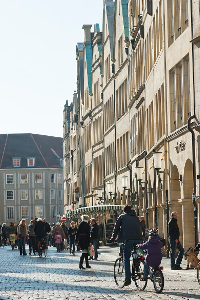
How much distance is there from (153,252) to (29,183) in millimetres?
98410

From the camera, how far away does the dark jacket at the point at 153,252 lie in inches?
526

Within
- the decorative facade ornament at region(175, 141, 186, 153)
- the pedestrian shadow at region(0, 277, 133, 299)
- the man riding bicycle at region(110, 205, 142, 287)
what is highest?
the decorative facade ornament at region(175, 141, 186, 153)

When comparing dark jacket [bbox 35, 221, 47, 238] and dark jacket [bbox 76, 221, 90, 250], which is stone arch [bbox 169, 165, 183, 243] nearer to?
dark jacket [bbox 76, 221, 90, 250]

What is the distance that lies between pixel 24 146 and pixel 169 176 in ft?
295

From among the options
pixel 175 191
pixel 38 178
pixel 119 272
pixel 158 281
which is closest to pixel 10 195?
pixel 38 178

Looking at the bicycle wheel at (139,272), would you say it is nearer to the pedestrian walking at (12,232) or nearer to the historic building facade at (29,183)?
the pedestrian walking at (12,232)

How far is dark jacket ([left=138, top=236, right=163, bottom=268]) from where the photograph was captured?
13.4m

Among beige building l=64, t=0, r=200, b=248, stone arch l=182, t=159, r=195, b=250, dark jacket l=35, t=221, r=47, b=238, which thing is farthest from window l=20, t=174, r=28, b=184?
stone arch l=182, t=159, r=195, b=250

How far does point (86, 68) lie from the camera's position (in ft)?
219

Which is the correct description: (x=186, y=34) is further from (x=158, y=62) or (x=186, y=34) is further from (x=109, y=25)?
(x=109, y=25)

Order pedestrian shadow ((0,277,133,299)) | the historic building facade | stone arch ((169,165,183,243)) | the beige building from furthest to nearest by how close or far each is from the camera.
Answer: the historic building facade < stone arch ((169,165,183,243)) < the beige building < pedestrian shadow ((0,277,133,299))

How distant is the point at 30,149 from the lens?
11588cm

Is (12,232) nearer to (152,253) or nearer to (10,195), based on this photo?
(152,253)

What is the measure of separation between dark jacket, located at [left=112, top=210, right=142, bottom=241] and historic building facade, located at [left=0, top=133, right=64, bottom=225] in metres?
95.9
